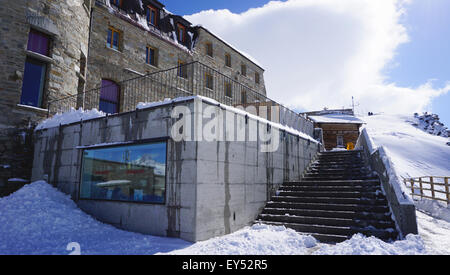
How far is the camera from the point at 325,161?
13.1 m

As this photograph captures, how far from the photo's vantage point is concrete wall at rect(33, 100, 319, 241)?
6.57 metres

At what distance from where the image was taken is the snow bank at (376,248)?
5.27 meters

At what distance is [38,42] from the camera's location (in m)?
11.2

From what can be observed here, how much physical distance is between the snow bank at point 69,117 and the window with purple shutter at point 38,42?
115 inches

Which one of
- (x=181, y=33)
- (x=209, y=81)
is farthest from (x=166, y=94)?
(x=181, y=33)

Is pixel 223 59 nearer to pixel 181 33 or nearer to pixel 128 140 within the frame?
pixel 181 33

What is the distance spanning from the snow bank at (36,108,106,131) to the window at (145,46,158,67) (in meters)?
7.71

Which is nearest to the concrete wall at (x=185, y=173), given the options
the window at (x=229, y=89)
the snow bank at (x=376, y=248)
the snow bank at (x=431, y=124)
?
the snow bank at (x=376, y=248)

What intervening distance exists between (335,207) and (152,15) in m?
15.8

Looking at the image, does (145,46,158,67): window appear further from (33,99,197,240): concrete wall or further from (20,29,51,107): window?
(33,99,197,240): concrete wall

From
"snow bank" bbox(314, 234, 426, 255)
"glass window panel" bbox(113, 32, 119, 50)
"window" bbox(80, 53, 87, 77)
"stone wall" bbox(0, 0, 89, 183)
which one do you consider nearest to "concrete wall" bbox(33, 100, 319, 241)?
"stone wall" bbox(0, 0, 89, 183)

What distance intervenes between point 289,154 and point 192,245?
6175mm

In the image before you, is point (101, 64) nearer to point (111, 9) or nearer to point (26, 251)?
point (111, 9)
